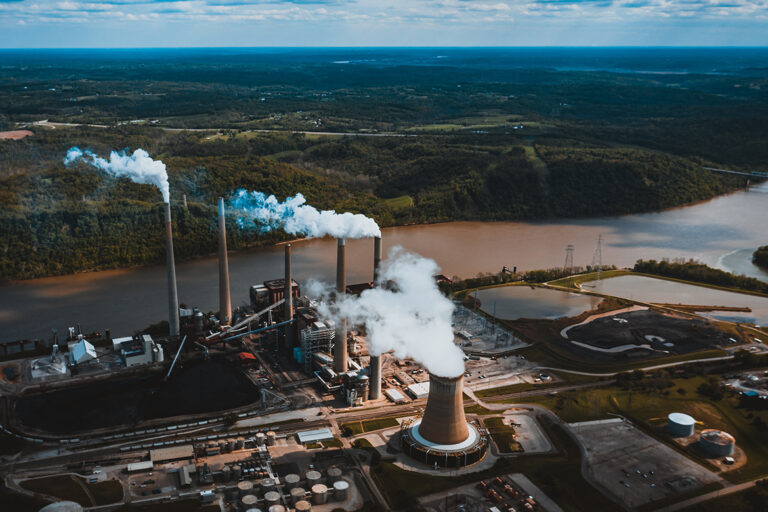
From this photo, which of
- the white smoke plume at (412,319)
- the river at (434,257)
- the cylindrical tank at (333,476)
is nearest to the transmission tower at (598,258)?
the river at (434,257)

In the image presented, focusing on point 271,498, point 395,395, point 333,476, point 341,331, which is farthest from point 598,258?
point 271,498

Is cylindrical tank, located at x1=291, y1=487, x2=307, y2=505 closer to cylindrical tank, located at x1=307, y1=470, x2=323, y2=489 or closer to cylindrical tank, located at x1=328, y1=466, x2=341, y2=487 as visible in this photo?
cylindrical tank, located at x1=307, y1=470, x2=323, y2=489

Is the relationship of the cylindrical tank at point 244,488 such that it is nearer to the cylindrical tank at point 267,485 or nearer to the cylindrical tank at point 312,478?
the cylindrical tank at point 267,485

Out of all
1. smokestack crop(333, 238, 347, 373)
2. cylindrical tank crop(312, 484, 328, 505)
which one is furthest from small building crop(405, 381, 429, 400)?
cylindrical tank crop(312, 484, 328, 505)

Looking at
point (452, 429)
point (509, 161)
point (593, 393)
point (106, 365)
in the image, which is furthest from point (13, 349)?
point (509, 161)

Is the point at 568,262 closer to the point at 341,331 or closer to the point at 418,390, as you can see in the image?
the point at 418,390

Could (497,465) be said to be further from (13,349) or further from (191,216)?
(191,216)
